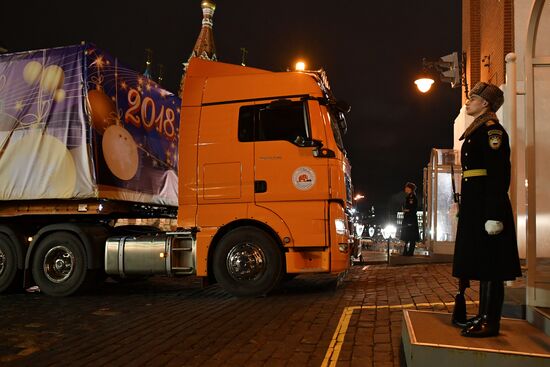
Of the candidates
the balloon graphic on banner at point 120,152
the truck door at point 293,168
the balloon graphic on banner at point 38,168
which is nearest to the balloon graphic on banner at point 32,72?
the balloon graphic on banner at point 38,168

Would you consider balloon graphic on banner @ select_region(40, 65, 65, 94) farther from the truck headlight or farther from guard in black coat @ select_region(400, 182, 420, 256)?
guard in black coat @ select_region(400, 182, 420, 256)

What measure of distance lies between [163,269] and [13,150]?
3.30m

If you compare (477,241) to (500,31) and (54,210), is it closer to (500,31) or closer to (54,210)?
(54,210)

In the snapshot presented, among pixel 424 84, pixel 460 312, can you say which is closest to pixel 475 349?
pixel 460 312

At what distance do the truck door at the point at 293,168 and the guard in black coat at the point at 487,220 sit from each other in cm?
344

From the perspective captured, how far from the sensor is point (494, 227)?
3.81 m

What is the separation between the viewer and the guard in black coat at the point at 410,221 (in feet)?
43.2

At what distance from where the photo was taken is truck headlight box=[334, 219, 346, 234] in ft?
24.9

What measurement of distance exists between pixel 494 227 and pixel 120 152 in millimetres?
6723

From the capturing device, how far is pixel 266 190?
773 cm

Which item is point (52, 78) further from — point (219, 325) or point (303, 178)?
point (219, 325)

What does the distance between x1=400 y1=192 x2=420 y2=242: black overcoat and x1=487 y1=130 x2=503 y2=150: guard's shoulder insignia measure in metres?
9.44

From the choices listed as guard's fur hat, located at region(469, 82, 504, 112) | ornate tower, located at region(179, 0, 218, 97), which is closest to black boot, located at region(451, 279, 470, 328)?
guard's fur hat, located at region(469, 82, 504, 112)

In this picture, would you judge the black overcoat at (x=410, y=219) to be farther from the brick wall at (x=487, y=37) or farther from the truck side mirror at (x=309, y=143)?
the truck side mirror at (x=309, y=143)
